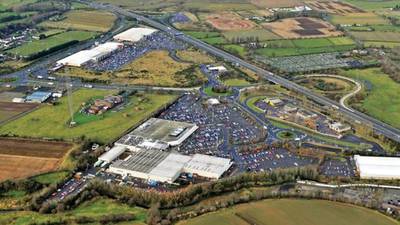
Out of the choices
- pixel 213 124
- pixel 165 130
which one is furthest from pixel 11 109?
pixel 213 124

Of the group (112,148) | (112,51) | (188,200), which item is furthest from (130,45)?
(188,200)

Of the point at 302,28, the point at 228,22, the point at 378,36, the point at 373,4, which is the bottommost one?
the point at 378,36

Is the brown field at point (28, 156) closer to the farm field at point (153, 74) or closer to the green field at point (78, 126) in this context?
the green field at point (78, 126)

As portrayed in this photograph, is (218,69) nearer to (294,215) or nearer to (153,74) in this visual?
(153,74)

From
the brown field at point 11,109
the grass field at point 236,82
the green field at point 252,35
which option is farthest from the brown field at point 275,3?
the brown field at point 11,109

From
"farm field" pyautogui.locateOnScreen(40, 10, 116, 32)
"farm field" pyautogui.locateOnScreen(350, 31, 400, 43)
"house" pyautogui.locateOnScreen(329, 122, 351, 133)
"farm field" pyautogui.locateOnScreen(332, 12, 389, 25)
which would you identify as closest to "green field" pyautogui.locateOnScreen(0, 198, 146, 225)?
"house" pyautogui.locateOnScreen(329, 122, 351, 133)

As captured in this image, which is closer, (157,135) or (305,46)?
(157,135)

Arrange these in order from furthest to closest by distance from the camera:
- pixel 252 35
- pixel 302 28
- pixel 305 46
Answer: pixel 302 28 → pixel 252 35 → pixel 305 46
